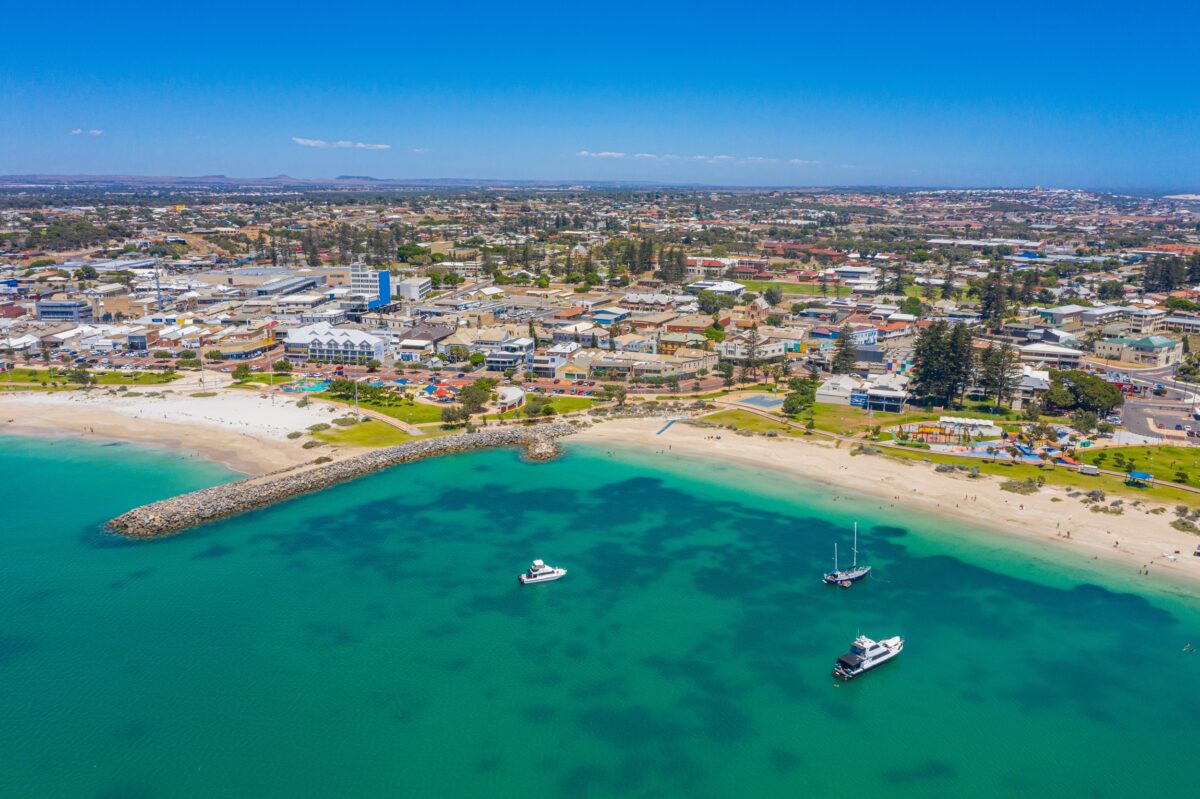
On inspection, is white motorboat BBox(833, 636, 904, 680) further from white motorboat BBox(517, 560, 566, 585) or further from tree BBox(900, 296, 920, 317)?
tree BBox(900, 296, 920, 317)

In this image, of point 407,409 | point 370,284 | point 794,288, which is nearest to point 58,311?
point 370,284

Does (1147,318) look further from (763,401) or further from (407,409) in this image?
(407,409)

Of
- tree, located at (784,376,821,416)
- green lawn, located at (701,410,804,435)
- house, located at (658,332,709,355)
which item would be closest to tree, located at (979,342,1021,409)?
tree, located at (784,376,821,416)

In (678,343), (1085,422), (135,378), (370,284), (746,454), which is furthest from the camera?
(370,284)

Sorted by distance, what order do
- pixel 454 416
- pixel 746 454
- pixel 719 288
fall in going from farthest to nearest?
pixel 719 288, pixel 454 416, pixel 746 454

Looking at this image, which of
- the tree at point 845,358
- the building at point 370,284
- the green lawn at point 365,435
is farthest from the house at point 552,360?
the building at point 370,284

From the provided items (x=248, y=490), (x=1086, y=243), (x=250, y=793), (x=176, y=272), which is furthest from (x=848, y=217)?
(x=250, y=793)

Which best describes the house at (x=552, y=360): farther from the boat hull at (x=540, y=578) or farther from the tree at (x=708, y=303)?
the boat hull at (x=540, y=578)

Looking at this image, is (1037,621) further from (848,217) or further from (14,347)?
(848,217)

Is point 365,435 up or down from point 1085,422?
down
